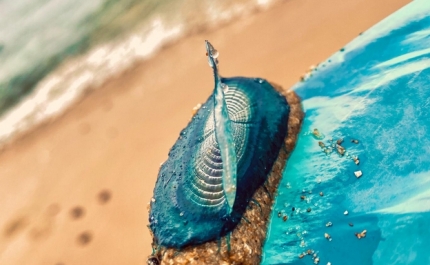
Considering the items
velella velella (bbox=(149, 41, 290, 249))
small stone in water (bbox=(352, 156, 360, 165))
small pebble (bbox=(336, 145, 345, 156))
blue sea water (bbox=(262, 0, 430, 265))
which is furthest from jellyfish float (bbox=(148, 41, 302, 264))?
small stone in water (bbox=(352, 156, 360, 165))

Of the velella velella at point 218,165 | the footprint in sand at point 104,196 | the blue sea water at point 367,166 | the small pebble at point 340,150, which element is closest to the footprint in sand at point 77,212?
the footprint in sand at point 104,196

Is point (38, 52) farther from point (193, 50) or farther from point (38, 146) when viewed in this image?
point (193, 50)

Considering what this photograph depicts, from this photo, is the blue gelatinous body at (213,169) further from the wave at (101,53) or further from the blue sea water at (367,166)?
the wave at (101,53)

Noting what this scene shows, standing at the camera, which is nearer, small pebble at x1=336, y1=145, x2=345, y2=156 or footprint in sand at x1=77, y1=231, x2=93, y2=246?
small pebble at x1=336, y1=145, x2=345, y2=156

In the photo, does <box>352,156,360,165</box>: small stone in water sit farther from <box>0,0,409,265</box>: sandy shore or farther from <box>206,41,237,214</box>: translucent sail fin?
<box>0,0,409,265</box>: sandy shore

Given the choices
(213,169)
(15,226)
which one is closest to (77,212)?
(15,226)

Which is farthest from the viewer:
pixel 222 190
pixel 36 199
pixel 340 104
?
pixel 36 199

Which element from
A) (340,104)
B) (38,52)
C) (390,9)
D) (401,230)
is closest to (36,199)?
(38,52)

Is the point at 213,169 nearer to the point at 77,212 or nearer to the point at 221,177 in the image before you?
the point at 221,177
